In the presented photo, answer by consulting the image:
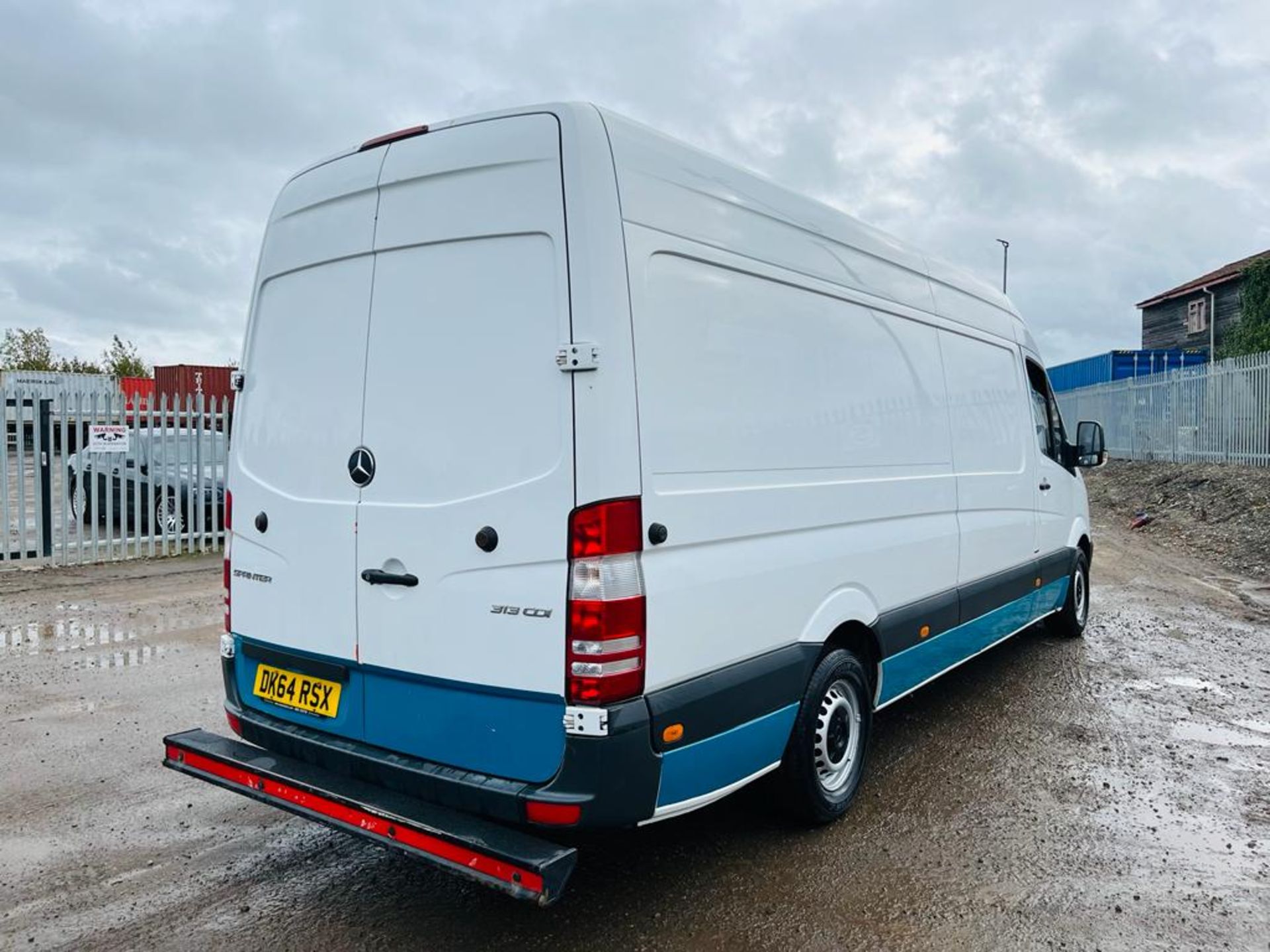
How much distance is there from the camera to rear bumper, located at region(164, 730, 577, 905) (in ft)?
8.64

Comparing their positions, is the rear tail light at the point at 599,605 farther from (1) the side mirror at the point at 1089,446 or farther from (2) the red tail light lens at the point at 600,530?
(1) the side mirror at the point at 1089,446

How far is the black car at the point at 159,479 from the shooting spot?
10883mm

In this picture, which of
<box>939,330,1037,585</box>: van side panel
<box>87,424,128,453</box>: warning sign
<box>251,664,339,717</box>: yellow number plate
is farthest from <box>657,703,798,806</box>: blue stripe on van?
<box>87,424,128,453</box>: warning sign

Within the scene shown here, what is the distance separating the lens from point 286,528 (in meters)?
3.54

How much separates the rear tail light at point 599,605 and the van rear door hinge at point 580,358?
41 cm

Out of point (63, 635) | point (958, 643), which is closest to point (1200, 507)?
point (958, 643)

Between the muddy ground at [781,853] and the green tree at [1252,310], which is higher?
the green tree at [1252,310]

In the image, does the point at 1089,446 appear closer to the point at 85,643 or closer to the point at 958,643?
the point at 958,643

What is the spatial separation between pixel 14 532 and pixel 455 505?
12.6 meters

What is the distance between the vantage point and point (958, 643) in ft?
16.7

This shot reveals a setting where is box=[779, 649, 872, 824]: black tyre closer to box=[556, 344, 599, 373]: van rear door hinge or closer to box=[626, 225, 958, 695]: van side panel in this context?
box=[626, 225, 958, 695]: van side panel

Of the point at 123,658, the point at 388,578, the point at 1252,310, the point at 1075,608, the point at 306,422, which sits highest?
the point at 1252,310

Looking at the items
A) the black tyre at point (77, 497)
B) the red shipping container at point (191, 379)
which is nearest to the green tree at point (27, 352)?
the red shipping container at point (191, 379)

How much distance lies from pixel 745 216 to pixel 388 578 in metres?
1.87
